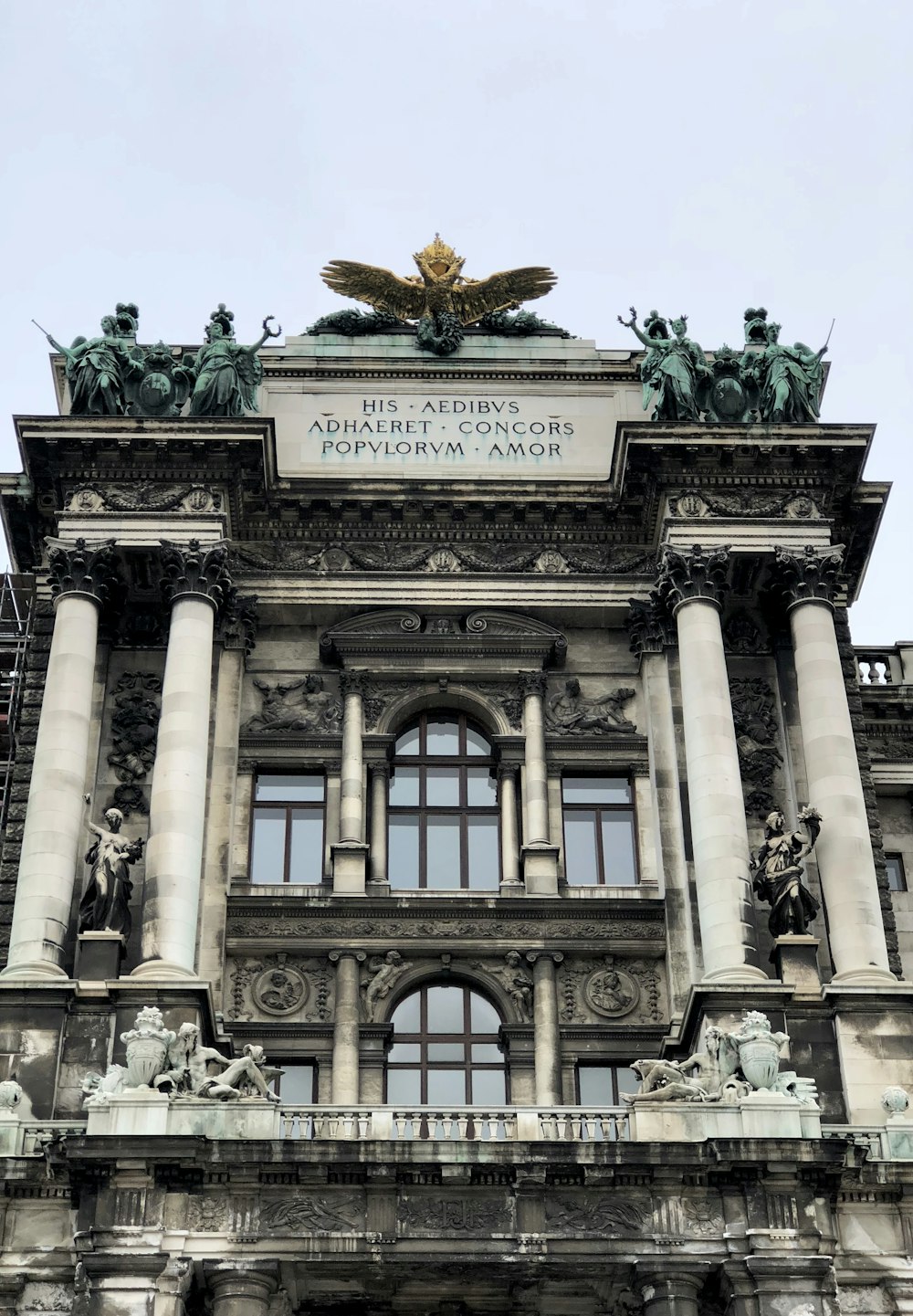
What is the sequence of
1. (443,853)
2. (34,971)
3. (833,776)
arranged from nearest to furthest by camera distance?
(34,971) → (833,776) → (443,853)

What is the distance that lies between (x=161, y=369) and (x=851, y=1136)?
62.3ft

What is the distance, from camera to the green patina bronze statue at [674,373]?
3888 cm

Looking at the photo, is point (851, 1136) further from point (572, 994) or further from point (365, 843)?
point (365, 843)

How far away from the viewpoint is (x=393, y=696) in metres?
37.5

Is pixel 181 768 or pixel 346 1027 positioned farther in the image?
pixel 181 768

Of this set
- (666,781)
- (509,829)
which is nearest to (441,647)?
(509,829)

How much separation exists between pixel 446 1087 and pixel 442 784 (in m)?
5.78

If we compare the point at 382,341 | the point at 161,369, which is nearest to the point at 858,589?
the point at 382,341

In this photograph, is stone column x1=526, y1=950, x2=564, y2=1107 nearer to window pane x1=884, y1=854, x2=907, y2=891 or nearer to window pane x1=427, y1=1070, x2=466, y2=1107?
window pane x1=427, y1=1070, x2=466, y2=1107

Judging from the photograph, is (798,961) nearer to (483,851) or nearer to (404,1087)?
(483,851)

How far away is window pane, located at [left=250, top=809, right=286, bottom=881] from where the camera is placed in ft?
117

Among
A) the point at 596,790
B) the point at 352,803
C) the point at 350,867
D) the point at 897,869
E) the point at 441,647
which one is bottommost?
the point at 350,867

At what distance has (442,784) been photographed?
122ft

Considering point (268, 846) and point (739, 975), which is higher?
point (268, 846)
